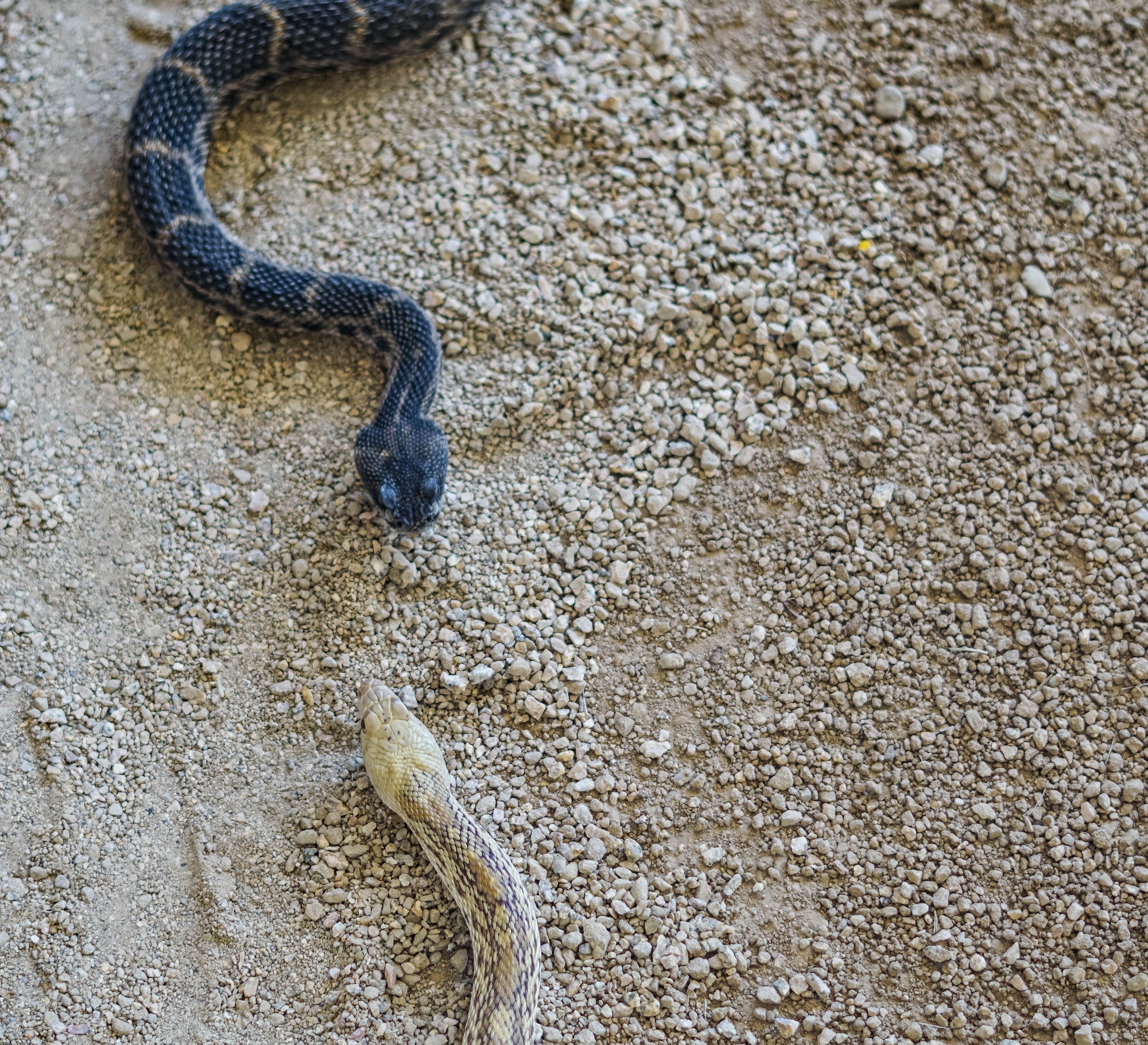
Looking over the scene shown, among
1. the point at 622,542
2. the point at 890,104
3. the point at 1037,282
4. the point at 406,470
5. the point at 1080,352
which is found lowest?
the point at 622,542

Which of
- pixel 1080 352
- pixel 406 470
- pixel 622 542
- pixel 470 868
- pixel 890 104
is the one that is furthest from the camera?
pixel 890 104

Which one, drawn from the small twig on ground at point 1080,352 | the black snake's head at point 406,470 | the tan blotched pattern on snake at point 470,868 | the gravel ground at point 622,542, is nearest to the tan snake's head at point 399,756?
the tan blotched pattern on snake at point 470,868

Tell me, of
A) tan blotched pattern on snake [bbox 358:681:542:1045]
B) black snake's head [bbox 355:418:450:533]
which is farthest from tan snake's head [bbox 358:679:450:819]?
black snake's head [bbox 355:418:450:533]

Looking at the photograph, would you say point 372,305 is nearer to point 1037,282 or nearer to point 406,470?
point 406,470

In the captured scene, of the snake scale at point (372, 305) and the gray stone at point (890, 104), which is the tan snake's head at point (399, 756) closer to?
the snake scale at point (372, 305)

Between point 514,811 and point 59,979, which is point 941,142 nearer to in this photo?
point 514,811

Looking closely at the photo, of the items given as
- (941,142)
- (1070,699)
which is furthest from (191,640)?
(941,142)

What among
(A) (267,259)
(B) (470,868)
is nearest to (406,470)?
(A) (267,259)

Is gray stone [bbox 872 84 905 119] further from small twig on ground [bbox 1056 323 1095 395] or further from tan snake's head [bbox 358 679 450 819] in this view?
tan snake's head [bbox 358 679 450 819]
